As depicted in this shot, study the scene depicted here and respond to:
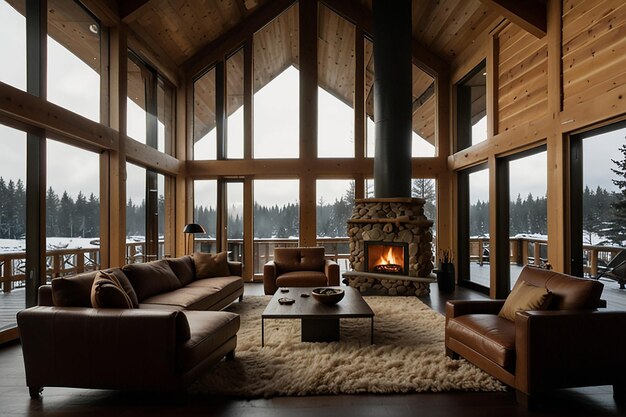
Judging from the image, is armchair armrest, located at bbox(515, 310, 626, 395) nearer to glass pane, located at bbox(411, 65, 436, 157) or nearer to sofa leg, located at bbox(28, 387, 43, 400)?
sofa leg, located at bbox(28, 387, 43, 400)

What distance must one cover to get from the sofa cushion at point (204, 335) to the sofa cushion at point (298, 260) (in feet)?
8.95

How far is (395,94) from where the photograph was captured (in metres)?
6.04

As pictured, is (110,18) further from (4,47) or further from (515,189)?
(515,189)

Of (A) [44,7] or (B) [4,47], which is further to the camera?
(A) [44,7]

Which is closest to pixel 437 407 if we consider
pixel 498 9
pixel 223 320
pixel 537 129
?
pixel 223 320

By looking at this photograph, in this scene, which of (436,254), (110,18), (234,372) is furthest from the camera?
(436,254)

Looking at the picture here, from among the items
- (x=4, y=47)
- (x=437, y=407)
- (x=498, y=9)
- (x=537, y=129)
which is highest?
(x=498, y=9)

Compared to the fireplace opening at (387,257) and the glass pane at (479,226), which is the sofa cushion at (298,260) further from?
the glass pane at (479,226)

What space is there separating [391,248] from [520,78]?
336cm

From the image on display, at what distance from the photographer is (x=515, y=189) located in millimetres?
5410

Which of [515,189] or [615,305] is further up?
[515,189]

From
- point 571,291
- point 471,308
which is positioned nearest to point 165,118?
point 471,308

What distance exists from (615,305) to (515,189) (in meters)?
2.23

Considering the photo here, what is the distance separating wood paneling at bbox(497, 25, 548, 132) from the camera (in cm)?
469
